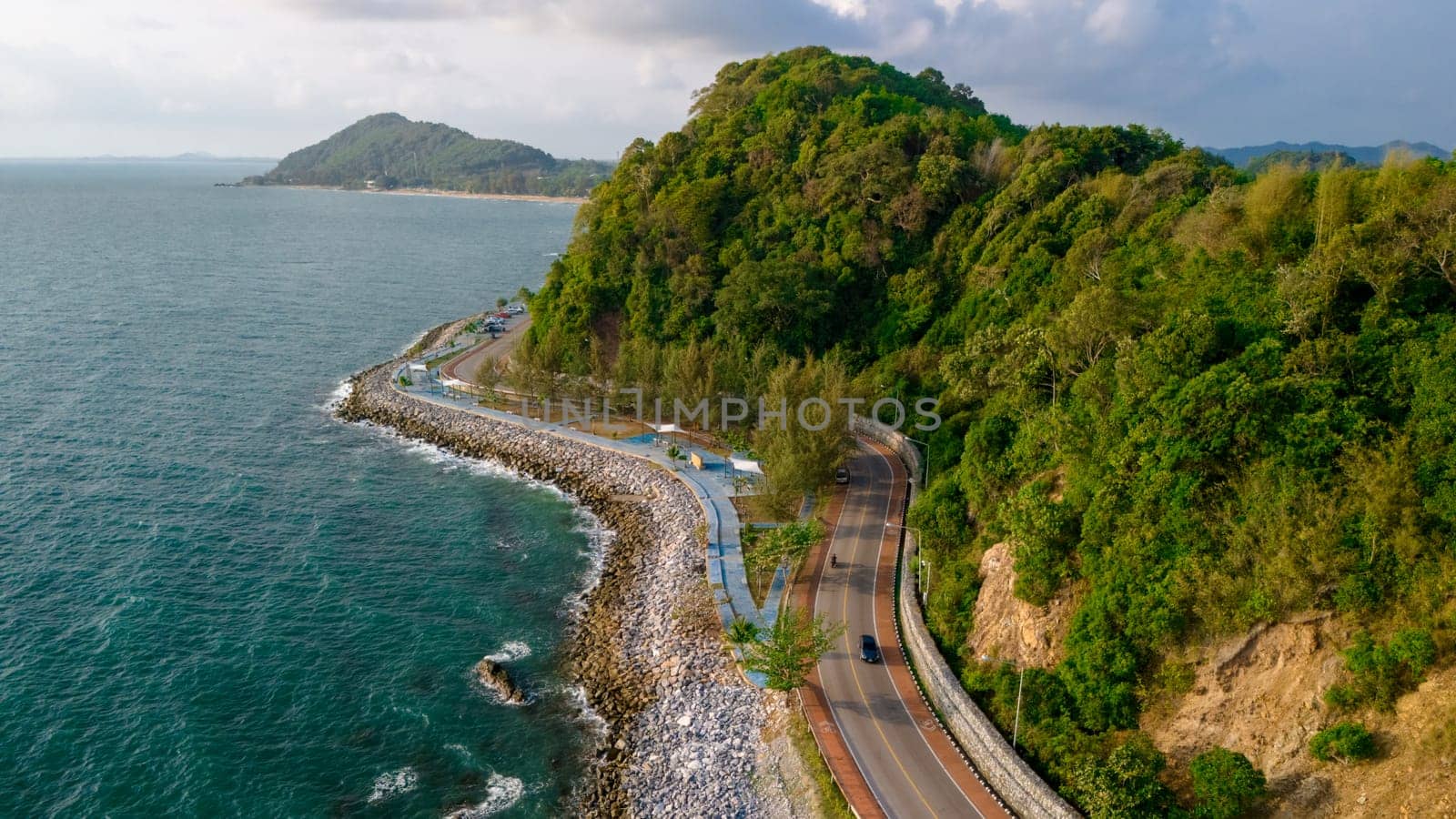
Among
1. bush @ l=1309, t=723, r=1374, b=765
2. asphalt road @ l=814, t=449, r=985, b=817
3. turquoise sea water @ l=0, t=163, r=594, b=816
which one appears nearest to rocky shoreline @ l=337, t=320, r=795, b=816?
turquoise sea water @ l=0, t=163, r=594, b=816

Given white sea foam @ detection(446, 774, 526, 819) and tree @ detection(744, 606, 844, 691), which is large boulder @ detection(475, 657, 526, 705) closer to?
white sea foam @ detection(446, 774, 526, 819)

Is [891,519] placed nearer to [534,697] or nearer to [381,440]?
[534,697]

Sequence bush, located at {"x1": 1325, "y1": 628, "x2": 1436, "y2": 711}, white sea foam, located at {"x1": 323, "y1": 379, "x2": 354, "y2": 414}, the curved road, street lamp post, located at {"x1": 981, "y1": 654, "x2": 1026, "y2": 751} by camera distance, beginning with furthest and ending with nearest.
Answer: white sea foam, located at {"x1": 323, "y1": 379, "x2": 354, "y2": 414}
street lamp post, located at {"x1": 981, "y1": 654, "x2": 1026, "y2": 751}
the curved road
bush, located at {"x1": 1325, "y1": 628, "x2": 1436, "y2": 711}

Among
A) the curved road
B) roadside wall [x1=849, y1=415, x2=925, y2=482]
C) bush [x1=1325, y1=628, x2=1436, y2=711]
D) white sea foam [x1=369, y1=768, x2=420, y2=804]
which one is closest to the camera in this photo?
bush [x1=1325, y1=628, x2=1436, y2=711]

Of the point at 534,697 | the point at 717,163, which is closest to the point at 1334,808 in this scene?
the point at 534,697

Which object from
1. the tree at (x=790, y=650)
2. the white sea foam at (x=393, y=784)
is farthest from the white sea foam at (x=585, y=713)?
the white sea foam at (x=393, y=784)

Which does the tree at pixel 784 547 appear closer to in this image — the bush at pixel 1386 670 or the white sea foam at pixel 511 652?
the white sea foam at pixel 511 652
